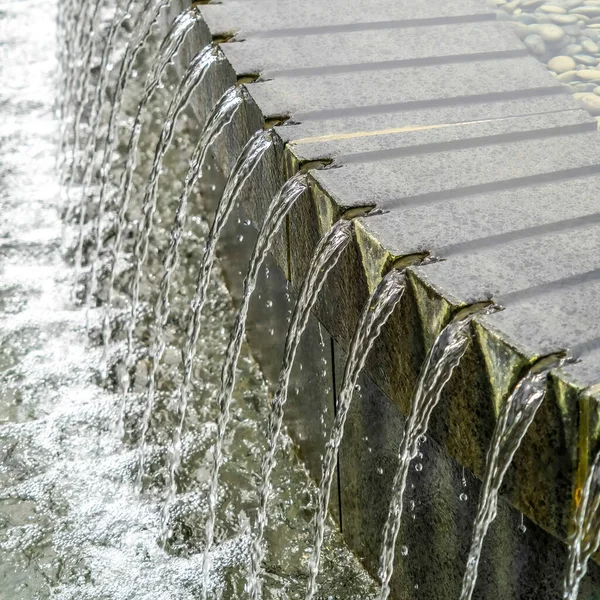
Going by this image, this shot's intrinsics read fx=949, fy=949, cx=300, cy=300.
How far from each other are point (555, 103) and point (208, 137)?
1702 millimetres

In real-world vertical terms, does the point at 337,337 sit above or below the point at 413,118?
below

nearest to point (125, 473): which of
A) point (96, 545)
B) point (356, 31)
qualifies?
point (96, 545)

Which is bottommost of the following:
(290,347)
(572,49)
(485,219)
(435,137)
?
(290,347)

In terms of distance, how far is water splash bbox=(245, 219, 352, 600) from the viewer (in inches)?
141

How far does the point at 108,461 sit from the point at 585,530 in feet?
9.18

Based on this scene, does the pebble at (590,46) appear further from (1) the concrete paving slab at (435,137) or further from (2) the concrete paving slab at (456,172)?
(2) the concrete paving slab at (456,172)

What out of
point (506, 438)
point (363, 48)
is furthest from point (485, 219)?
point (363, 48)

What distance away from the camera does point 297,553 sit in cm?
434

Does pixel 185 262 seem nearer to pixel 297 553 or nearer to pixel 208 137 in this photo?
pixel 208 137

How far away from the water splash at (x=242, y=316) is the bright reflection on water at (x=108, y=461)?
0.24 feet

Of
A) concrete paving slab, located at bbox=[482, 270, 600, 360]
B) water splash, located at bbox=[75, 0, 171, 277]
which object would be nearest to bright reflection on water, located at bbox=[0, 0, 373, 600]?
water splash, located at bbox=[75, 0, 171, 277]

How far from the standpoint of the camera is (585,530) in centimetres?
263

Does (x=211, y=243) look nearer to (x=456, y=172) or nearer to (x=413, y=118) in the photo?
(x=413, y=118)

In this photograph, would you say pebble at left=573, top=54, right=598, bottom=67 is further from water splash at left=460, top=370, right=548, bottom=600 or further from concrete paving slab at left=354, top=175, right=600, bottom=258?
water splash at left=460, top=370, right=548, bottom=600
